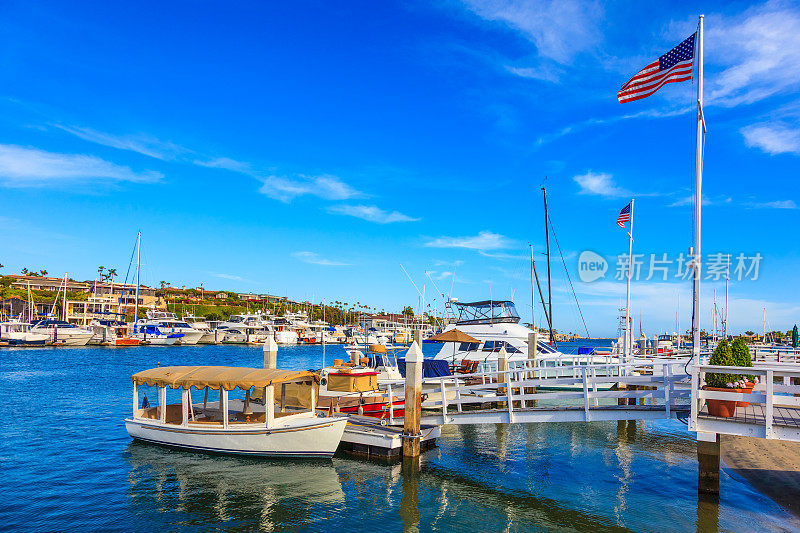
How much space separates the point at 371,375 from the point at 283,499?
7645 mm

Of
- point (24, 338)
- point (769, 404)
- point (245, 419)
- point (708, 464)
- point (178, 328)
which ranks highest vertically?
point (769, 404)

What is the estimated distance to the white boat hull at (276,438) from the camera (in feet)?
54.3

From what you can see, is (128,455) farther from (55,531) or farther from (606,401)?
(606,401)

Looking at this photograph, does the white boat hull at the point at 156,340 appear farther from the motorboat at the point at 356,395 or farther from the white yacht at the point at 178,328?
the motorboat at the point at 356,395

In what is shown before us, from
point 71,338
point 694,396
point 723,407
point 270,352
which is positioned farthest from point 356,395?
point 71,338

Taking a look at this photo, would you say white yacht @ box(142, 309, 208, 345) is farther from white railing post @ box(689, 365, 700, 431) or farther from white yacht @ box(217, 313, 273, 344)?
white railing post @ box(689, 365, 700, 431)

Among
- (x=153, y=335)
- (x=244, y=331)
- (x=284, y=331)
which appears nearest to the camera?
(x=153, y=335)

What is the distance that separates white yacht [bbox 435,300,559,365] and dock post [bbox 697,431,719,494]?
756 inches

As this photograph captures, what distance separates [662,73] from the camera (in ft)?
52.5

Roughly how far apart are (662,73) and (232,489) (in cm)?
1812

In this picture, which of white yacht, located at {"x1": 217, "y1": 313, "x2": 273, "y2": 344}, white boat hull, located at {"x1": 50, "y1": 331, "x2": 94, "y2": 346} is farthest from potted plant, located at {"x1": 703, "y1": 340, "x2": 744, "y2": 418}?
white yacht, located at {"x1": 217, "y1": 313, "x2": 273, "y2": 344}

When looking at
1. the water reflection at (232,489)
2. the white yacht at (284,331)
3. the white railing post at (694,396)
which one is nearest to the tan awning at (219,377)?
the water reflection at (232,489)

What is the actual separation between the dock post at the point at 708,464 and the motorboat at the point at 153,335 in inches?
3627

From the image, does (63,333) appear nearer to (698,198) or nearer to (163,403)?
(163,403)
